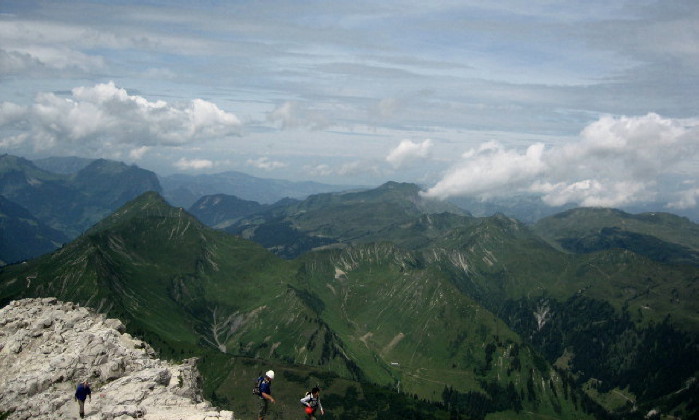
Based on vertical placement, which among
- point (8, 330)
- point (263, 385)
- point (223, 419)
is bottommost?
point (8, 330)

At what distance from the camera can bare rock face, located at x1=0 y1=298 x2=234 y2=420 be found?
167 feet

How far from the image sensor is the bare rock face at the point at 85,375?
50.8 meters

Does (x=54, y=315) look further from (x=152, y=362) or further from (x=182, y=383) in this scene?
(x=182, y=383)

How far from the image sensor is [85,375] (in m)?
61.4

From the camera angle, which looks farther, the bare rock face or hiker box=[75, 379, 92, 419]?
the bare rock face

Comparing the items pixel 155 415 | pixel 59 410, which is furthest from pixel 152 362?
pixel 155 415

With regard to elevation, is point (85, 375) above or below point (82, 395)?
below

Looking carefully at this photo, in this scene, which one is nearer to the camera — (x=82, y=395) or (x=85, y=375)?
(x=82, y=395)

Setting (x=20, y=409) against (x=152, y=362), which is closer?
(x=20, y=409)

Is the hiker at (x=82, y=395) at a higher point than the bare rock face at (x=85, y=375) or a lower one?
higher

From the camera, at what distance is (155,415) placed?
157 feet

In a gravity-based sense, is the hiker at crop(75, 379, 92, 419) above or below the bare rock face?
above

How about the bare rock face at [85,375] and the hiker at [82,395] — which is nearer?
the hiker at [82,395]

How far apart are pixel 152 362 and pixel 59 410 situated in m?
12.3
